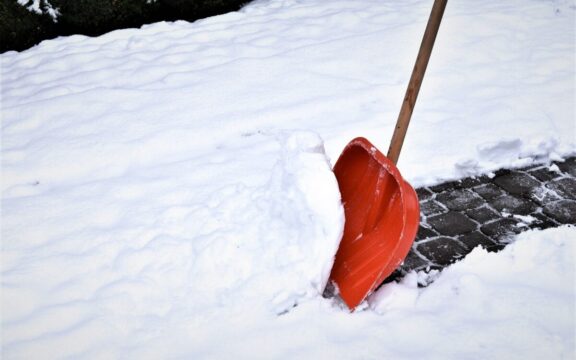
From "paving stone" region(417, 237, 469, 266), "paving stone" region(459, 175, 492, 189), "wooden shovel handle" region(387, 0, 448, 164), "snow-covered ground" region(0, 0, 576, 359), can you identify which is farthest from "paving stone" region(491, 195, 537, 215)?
"wooden shovel handle" region(387, 0, 448, 164)

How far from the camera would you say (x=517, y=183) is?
128 inches

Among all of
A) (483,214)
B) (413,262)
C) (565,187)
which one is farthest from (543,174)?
(413,262)

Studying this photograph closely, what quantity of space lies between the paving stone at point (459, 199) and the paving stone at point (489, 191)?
0.14 ft

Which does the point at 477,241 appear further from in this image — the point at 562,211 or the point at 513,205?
the point at 562,211

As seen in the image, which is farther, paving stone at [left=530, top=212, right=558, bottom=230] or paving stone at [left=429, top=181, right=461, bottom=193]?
paving stone at [left=429, top=181, right=461, bottom=193]

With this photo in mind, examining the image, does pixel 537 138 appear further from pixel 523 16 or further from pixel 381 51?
pixel 523 16

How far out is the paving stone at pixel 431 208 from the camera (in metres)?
3.06

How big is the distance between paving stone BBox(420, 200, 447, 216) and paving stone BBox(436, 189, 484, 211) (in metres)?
0.05

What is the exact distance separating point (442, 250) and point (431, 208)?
38 centimetres

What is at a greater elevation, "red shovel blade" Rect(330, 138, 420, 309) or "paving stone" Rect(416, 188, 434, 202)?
"red shovel blade" Rect(330, 138, 420, 309)

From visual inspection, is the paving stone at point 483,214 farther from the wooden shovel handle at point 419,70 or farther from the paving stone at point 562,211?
the wooden shovel handle at point 419,70

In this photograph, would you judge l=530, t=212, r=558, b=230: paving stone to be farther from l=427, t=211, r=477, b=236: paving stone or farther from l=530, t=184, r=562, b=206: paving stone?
l=427, t=211, r=477, b=236: paving stone

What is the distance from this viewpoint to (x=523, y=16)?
17.7ft

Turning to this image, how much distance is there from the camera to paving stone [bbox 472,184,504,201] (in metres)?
3.15
